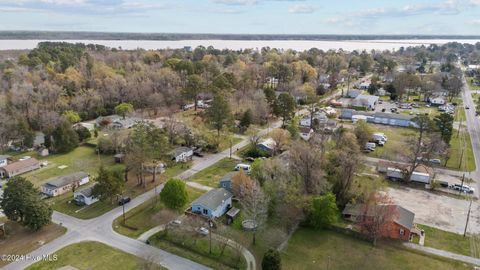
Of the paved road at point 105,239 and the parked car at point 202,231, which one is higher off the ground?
the parked car at point 202,231

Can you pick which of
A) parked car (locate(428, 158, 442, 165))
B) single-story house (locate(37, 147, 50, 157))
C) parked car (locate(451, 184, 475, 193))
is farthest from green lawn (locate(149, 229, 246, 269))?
parked car (locate(428, 158, 442, 165))

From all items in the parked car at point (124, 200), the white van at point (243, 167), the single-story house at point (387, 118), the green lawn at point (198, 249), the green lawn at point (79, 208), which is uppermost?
the single-story house at point (387, 118)

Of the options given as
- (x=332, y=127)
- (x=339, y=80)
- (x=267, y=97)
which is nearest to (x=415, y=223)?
(x=332, y=127)

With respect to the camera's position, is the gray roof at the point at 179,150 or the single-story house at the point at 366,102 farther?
the single-story house at the point at 366,102

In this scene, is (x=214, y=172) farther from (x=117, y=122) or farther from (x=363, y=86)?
(x=363, y=86)

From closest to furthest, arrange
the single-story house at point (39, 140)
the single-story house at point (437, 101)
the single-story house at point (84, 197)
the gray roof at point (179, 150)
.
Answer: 1. the single-story house at point (84, 197)
2. the gray roof at point (179, 150)
3. the single-story house at point (39, 140)
4. the single-story house at point (437, 101)

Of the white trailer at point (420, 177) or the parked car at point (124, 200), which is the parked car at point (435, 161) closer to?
the white trailer at point (420, 177)

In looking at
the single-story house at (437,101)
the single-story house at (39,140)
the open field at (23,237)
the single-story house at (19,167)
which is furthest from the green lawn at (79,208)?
the single-story house at (437,101)

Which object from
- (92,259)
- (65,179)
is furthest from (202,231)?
(65,179)
